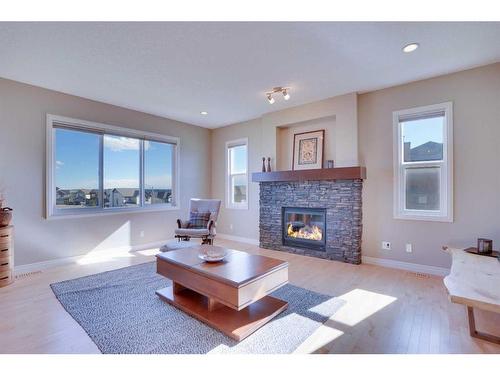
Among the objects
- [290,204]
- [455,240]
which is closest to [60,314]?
[290,204]

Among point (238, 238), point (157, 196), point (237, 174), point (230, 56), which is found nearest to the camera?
point (230, 56)

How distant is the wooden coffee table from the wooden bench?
4.19ft

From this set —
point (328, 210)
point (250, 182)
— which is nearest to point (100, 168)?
point (250, 182)

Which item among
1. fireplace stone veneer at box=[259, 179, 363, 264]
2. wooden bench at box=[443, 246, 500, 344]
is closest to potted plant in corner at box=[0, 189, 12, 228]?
fireplace stone veneer at box=[259, 179, 363, 264]

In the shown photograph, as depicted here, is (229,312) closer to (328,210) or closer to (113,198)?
(328,210)

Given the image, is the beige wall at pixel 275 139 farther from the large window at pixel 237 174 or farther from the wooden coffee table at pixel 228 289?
the wooden coffee table at pixel 228 289

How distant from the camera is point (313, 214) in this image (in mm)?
4223

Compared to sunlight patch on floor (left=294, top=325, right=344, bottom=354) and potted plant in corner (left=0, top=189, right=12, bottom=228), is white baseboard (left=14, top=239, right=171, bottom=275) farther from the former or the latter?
sunlight patch on floor (left=294, top=325, right=344, bottom=354)

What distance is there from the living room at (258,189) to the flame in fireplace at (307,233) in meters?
0.05

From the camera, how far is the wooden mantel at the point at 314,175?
3.66 m

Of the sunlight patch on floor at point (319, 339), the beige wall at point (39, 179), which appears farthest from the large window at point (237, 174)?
the sunlight patch on floor at point (319, 339)

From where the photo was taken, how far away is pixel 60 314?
2201mm

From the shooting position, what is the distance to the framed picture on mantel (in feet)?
14.1

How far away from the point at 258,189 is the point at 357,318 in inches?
129
